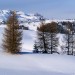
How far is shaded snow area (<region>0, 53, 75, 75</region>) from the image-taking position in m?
34.7

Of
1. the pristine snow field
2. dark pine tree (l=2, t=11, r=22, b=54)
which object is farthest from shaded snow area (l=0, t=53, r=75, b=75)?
dark pine tree (l=2, t=11, r=22, b=54)

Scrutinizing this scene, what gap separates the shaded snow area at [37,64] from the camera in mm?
34694

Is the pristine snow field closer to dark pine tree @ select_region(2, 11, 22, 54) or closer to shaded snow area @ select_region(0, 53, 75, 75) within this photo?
shaded snow area @ select_region(0, 53, 75, 75)

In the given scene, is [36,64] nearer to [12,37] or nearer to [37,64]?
[37,64]

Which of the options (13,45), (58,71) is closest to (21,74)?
(58,71)

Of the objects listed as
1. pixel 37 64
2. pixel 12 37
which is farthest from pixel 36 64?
pixel 12 37

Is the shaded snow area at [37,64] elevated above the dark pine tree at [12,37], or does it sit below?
below

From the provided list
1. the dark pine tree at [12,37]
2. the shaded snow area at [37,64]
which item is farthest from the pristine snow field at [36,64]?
the dark pine tree at [12,37]

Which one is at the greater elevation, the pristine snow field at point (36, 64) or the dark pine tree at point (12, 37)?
the dark pine tree at point (12, 37)

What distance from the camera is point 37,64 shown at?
39094 mm

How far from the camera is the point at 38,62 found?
39.8 metres

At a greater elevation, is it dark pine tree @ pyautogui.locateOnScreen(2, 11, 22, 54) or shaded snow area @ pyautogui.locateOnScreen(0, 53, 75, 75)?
dark pine tree @ pyautogui.locateOnScreen(2, 11, 22, 54)

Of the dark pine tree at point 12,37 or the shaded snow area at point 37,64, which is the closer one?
the shaded snow area at point 37,64

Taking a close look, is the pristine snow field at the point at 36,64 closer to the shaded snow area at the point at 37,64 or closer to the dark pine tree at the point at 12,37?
the shaded snow area at the point at 37,64
